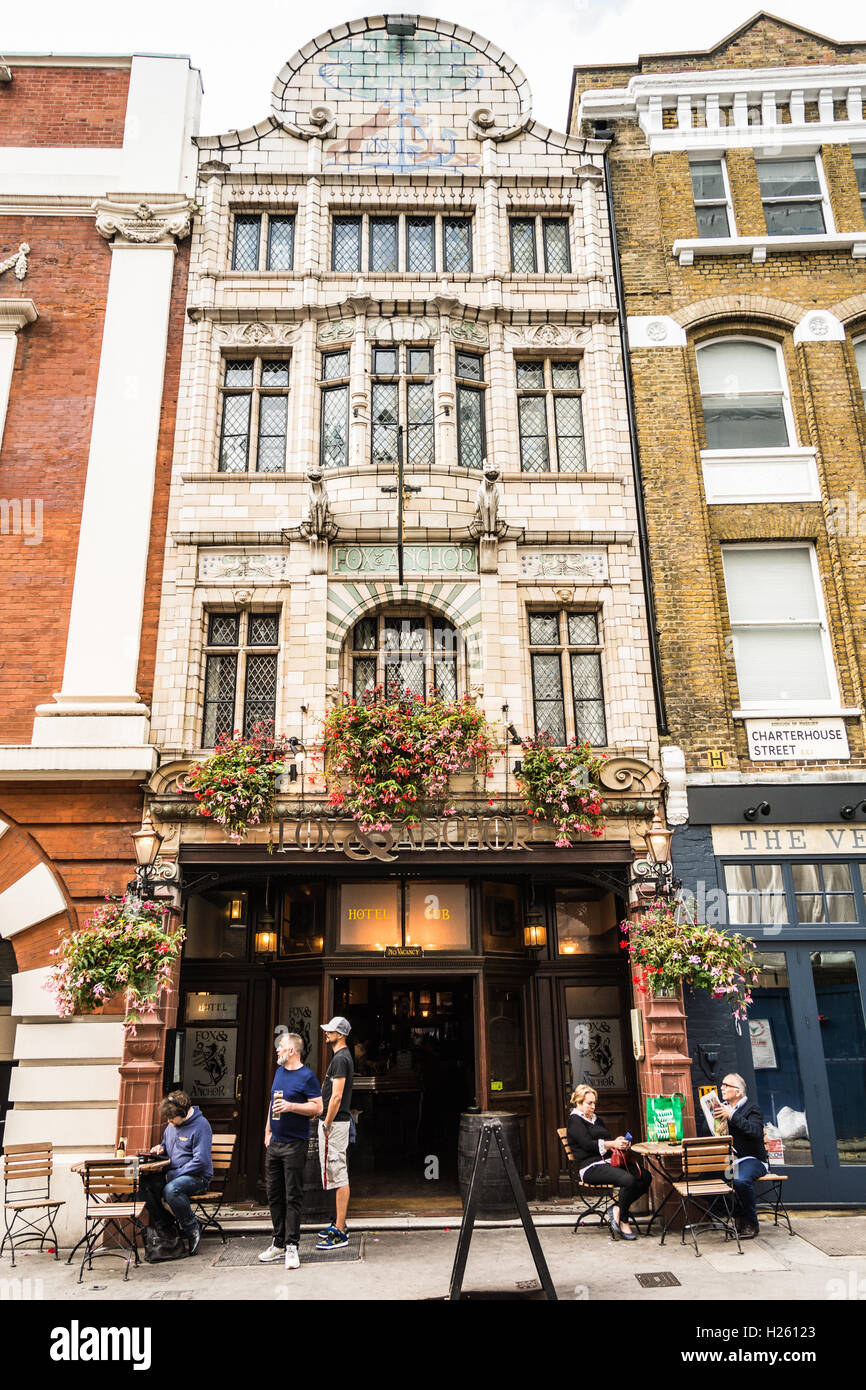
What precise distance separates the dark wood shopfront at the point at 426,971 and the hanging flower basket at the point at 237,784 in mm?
533

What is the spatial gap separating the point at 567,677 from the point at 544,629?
797mm

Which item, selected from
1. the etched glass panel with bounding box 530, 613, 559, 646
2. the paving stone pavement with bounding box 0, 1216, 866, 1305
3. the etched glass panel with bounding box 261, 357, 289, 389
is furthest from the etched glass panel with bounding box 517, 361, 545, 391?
the paving stone pavement with bounding box 0, 1216, 866, 1305

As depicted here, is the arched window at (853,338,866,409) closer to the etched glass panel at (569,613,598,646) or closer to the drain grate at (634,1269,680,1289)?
the etched glass panel at (569,613,598,646)

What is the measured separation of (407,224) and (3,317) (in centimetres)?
639

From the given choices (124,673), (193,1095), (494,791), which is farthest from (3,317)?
(193,1095)

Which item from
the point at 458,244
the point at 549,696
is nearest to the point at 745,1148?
the point at 549,696

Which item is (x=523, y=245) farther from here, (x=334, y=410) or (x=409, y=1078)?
(x=409, y=1078)

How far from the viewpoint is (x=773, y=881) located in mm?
11875

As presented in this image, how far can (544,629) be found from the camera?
13203mm

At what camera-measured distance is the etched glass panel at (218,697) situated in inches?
497

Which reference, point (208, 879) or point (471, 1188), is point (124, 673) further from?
point (471, 1188)

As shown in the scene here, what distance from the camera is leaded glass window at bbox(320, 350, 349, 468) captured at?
13820 mm

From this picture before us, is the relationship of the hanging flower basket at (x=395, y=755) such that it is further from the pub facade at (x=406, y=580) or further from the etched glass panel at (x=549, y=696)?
the etched glass panel at (x=549, y=696)

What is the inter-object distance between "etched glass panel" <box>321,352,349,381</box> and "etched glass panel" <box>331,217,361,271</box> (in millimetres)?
1543
